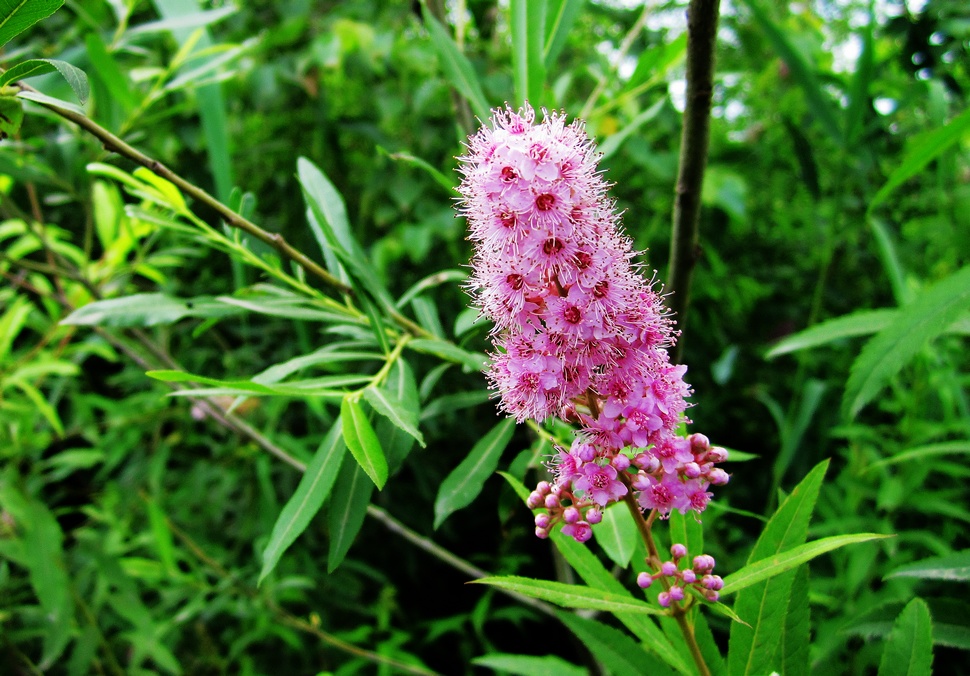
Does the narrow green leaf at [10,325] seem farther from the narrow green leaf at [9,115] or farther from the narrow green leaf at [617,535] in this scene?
the narrow green leaf at [617,535]

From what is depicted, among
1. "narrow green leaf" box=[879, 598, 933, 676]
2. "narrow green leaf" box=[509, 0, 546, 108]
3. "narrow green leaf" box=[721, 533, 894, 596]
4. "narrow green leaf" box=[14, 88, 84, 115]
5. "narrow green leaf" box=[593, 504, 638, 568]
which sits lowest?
"narrow green leaf" box=[879, 598, 933, 676]

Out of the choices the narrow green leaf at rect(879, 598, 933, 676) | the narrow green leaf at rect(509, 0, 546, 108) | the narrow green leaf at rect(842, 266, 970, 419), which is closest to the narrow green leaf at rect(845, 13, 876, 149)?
the narrow green leaf at rect(842, 266, 970, 419)

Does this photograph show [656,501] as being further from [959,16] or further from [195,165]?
[195,165]

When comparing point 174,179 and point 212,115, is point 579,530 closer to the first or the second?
point 174,179

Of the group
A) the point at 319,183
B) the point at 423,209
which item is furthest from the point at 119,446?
the point at 319,183

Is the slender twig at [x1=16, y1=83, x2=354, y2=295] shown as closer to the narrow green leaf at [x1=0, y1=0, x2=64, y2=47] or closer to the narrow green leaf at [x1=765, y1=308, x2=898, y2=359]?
the narrow green leaf at [x1=0, y1=0, x2=64, y2=47]

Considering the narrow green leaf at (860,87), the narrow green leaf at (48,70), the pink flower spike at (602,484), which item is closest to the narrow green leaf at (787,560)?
the pink flower spike at (602,484)
